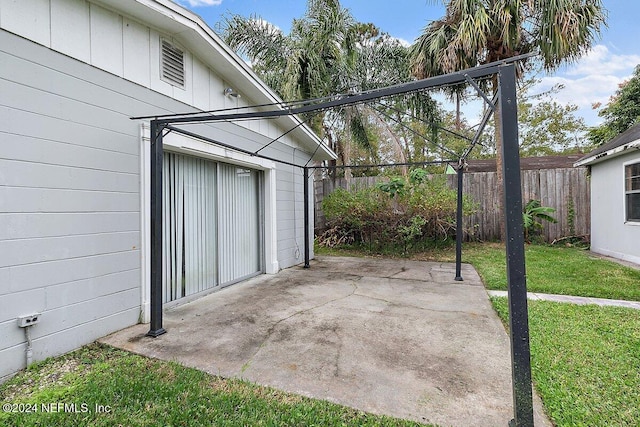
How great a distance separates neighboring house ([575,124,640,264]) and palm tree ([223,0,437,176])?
4.80 m

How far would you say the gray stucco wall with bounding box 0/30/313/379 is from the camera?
8.19ft

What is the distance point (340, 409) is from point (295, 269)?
476cm

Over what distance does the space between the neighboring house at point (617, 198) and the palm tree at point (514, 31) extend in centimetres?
237

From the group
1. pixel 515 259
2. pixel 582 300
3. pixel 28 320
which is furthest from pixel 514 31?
pixel 28 320

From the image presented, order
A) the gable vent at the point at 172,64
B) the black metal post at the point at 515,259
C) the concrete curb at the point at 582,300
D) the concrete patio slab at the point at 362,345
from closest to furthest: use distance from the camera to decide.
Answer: the black metal post at the point at 515,259
the concrete patio slab at the point at 362,345
the gable vent at the point at 172,64
the concrete curb at the point at 582,300

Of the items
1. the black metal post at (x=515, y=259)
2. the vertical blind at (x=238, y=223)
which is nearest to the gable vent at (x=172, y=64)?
the vertical blind at (x=238, y=223)

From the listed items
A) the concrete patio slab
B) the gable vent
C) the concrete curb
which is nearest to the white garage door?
the concrete patio slab

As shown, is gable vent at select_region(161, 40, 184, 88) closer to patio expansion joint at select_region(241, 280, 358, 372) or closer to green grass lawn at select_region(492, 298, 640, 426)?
patio expansion joint at select_region(241, 280, 358, 372)

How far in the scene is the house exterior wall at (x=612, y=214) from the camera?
6.54 meters

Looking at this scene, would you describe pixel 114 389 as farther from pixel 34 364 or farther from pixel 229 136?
pixel 229 136

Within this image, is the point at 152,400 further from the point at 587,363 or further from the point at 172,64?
the point at 172,64

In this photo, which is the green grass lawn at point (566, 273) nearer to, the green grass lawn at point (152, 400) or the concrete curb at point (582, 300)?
the concrete curb at point (582, 300)

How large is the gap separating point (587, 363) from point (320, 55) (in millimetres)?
9256

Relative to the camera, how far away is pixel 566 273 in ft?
18.4
